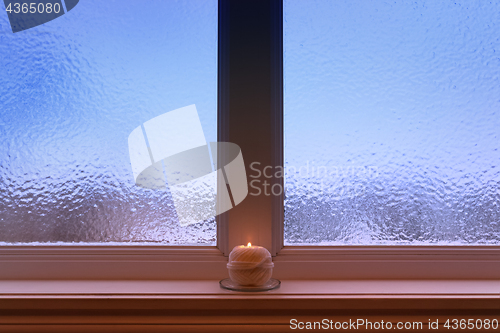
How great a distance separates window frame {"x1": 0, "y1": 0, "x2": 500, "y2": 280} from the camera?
99cm

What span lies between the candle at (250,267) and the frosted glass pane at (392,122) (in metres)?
0.20

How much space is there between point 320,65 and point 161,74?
1.63 feet

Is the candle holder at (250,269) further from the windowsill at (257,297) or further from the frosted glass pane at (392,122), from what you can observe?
the frosted glass pane at (392,122)

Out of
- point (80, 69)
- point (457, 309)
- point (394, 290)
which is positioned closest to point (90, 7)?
point (80, 69)

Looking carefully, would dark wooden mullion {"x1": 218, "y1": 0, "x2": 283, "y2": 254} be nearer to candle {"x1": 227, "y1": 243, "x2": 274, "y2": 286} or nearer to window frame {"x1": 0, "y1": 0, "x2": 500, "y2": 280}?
window frame {"x1": 0, "y1": 0, "x2": 500, "y2": 280}

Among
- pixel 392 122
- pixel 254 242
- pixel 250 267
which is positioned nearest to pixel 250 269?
pixel 250 267

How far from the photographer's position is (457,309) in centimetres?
81

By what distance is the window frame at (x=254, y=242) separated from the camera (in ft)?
3.24

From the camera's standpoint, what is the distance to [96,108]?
1055 mm

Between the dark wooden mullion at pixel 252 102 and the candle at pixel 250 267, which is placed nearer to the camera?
the candle at pixel 250 267

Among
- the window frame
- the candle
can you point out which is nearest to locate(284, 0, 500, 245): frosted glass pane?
the window frame

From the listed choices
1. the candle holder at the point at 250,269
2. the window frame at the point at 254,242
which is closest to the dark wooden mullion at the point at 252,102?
the window frame at the point at 254,242

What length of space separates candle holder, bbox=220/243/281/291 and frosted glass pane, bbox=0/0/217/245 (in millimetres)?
205

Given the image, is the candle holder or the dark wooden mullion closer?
the candle holder
